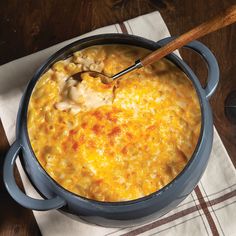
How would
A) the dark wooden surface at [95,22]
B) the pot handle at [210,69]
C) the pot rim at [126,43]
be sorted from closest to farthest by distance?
the pot rim at [126,43] → the pot handle at [210,69] → the dark wooden surface at [95,22]

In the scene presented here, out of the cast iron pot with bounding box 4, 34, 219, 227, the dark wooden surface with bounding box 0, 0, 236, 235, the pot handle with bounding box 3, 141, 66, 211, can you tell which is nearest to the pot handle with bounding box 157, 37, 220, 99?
the cast iron pot with bounding box 4, 34, 219, 227

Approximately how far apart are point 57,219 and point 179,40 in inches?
19.4

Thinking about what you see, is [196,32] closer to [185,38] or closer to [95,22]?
[185,38]

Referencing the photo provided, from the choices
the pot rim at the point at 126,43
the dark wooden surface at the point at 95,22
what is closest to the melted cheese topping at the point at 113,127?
the pot rim at the point at 126,43

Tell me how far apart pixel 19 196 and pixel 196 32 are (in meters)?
0.48

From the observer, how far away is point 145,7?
4.71 feet

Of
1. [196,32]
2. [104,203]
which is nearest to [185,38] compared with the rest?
[196,32]

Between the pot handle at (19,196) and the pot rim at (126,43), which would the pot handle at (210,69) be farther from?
the pot handle at (19,196)

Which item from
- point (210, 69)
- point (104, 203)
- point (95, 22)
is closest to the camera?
point (104, 203)

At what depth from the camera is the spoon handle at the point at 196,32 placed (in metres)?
1.00

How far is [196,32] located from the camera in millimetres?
1033

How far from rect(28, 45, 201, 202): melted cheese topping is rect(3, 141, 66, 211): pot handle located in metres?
0.04

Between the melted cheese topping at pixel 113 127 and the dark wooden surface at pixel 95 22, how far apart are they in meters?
0.26

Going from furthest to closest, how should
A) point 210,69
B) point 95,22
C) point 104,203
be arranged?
point 95,22 < point 210,69 < point 104,203
